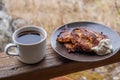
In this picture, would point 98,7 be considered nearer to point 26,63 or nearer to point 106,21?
point 106,21

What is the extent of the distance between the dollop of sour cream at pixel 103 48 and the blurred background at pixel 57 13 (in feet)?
2.51

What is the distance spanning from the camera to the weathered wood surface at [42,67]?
0.67 metres

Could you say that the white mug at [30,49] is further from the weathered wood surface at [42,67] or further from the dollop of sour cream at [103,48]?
the dollop of sour cream at [103,48]

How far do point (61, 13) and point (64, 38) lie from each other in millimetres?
948

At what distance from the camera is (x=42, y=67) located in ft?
2.26

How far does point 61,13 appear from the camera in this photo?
5.46ft

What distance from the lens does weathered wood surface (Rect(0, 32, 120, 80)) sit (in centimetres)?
67

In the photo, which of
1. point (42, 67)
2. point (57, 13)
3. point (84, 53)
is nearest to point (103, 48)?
point (84, 53)

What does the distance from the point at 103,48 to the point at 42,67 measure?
0.18 meters

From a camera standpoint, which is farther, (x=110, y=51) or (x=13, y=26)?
(x=13, y=26)

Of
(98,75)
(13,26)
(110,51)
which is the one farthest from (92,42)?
(13,26)

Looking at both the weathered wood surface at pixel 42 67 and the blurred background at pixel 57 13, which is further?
the blurred background at pixel 57 13

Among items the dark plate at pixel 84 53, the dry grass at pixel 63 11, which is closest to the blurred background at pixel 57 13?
the dry grass at pixel 63 11

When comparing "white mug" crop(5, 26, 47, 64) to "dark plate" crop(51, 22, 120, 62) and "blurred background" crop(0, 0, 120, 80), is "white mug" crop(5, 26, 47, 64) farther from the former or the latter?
"blurred background" crop(0, 0, 120, 80)
